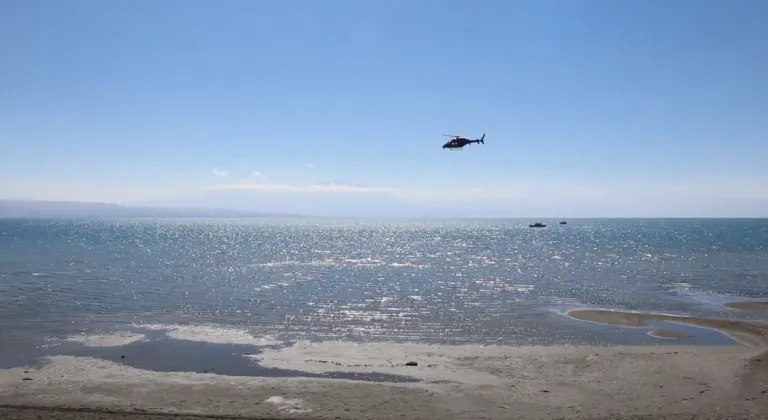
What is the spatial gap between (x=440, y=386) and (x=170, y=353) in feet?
46.1

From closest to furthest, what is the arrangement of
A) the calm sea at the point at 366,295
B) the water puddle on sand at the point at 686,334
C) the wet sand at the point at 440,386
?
the wet sand at the point at 440,386 < the water puddle on sand at the point at 686,334 < the calm sea at the point at 366,295

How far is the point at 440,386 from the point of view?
2166cm

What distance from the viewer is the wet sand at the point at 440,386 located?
60.4ft

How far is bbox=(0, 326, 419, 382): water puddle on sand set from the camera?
24109 mm

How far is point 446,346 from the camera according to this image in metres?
29.4

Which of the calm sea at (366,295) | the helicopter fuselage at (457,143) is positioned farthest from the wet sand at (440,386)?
the helicopter fuselage at (457,143)

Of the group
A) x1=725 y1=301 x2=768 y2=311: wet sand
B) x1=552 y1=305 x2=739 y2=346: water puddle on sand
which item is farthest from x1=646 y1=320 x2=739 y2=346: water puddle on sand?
x1=725 y1=301 x2=768 y2=311: wet sand

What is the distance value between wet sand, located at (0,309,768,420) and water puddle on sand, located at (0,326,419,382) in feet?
2.44

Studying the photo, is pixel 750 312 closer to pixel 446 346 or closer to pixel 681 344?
pixel 681 344

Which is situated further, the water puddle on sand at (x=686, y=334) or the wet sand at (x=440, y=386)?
the water puddle on sand at (x=686, y=334)

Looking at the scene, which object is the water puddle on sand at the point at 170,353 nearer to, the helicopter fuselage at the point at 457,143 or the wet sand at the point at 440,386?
the wet sand at the point at 440,386

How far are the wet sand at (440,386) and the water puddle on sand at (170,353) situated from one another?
742mm

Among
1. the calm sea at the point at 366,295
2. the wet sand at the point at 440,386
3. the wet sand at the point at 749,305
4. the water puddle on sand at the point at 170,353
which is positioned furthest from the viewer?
the wet sand at the point at 749,305

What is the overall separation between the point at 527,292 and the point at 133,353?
3412cm
